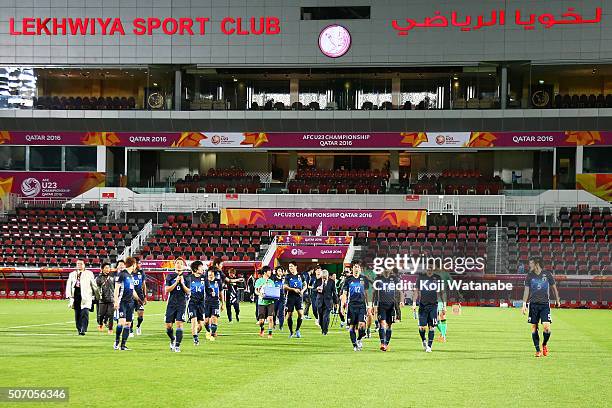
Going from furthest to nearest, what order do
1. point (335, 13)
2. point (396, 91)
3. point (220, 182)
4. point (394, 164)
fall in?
1. point (396, 91)
2. point (394, 164)
3. point (220, 182)
4. point (335, 13)

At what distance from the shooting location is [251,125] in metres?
65.8

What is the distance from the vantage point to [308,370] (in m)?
19.2

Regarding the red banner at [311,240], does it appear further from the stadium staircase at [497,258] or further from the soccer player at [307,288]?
the soccer player at [307,288]

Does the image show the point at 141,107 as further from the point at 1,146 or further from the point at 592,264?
the point at 592,264

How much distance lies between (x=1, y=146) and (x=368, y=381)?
55.8 metres

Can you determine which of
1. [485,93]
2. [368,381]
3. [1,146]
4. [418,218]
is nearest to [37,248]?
[1,146]

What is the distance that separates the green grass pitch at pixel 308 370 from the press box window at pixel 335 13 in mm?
37471

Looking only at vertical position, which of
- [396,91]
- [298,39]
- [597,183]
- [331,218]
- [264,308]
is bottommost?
[264,308]

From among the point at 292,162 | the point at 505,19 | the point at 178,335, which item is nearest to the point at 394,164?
the point at 292,162

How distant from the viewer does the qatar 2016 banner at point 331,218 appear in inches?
2458

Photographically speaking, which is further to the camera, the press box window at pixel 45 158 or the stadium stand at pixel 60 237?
the press box window at pixel 45 158

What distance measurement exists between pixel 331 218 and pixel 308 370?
143ft

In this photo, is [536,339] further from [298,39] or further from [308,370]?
[298,39]

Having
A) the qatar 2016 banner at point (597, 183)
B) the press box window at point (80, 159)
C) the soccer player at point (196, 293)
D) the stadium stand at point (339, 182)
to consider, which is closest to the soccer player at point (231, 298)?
the soccer player at point (196, 293)
